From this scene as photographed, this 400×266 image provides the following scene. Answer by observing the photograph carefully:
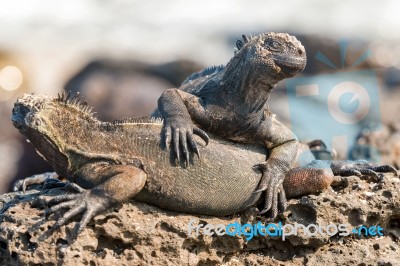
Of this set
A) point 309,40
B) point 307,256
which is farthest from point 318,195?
point 309,40

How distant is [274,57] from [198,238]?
1.48 metres

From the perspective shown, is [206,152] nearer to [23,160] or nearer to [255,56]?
[255,56]

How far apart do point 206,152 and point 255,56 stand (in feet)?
2.72

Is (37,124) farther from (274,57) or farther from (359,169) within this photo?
(359,169)

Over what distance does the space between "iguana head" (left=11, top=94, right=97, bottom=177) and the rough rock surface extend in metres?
0.36

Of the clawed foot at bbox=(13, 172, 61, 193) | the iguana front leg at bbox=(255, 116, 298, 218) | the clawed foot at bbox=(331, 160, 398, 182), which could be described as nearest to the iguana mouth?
the clawed foot at bbox=(13, 172, 61, 193)

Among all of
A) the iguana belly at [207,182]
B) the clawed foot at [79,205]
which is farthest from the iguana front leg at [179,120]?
the clawed foot at [79,205]

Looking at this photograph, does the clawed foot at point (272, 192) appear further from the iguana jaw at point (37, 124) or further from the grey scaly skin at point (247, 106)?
the iguana jaw at point (37, 124)

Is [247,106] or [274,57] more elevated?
[274,57]

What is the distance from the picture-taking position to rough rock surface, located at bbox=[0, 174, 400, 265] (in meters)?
4.55

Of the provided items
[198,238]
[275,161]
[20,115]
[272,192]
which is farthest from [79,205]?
[275,161]

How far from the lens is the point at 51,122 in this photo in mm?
4863

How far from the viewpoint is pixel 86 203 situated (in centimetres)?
460

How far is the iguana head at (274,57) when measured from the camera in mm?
5012
